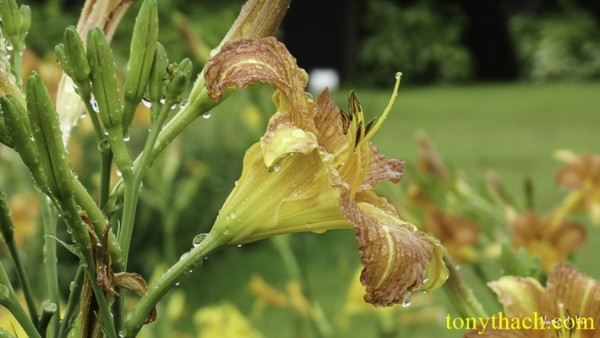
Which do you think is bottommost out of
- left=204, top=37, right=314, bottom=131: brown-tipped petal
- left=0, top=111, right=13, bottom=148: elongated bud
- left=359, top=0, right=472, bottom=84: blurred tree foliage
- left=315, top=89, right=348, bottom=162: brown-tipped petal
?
left=0, top=111, right=13, bottom=148: elongated bud

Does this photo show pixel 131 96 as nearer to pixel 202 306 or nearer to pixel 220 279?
pixel 202 306

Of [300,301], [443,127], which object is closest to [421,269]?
[300,301]

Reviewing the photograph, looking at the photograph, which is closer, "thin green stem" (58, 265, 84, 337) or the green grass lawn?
"thin green stem" (58, 265, 84, 337)

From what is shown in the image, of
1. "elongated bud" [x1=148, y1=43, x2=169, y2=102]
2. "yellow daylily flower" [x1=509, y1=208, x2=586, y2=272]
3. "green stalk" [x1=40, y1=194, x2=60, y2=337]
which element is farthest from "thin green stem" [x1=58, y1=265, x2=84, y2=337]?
"yellow daylily flower" [x1=509, y1=208, x2=586, y2=272]

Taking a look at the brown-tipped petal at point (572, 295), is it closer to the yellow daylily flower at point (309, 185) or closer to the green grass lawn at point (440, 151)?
the yellow daylily flower at point (309, 185)

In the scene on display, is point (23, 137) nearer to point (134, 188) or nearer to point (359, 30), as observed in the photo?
point (134, 188)

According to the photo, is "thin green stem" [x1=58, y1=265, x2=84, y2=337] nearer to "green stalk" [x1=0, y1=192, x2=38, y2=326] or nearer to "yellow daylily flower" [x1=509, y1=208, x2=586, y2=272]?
"green stalk" [x1=0, y1=192, x2=38, y2=326]
